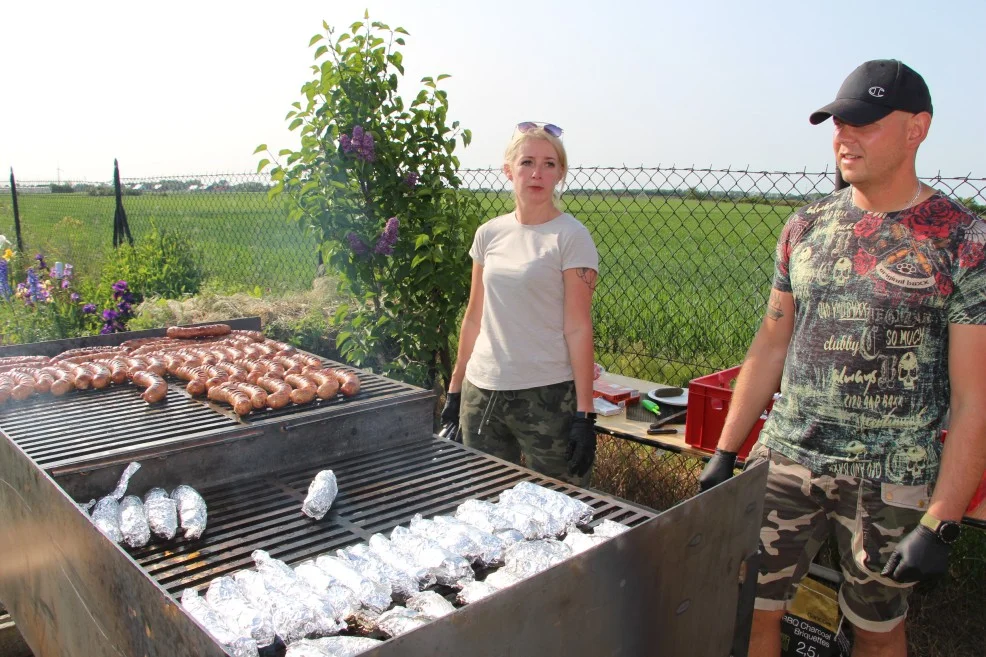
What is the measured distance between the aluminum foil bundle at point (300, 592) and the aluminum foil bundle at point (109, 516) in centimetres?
46

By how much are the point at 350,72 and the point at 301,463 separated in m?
2.55

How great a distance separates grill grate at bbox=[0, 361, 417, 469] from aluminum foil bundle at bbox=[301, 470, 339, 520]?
0.45m

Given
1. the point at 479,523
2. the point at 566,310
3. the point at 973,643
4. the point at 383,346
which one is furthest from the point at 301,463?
the point at 973,643

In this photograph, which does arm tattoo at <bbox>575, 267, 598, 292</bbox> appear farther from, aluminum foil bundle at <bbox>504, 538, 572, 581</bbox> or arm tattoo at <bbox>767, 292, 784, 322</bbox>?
aluminum foil bundle at <bbox>504, 538, 572, 581</bbox>

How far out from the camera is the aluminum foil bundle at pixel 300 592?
174 cm

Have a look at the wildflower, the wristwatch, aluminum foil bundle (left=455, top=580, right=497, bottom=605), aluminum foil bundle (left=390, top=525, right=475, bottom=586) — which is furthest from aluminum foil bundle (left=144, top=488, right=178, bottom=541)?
the wildflower

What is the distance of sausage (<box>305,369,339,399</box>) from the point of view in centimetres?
308

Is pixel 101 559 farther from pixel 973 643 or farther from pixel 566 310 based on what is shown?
pixel 973 643

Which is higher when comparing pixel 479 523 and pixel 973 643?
pixel 479 523

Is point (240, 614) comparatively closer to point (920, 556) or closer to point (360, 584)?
point (360, 584)

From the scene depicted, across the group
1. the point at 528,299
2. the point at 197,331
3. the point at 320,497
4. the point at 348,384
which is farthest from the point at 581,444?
the point at 197,331

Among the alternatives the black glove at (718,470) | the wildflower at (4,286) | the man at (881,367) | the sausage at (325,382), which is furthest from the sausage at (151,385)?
the wildflower at (4,286)

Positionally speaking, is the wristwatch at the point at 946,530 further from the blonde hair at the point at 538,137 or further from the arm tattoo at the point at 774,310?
the blonde hair at the point at 538,137

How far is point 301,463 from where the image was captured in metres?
2.80
